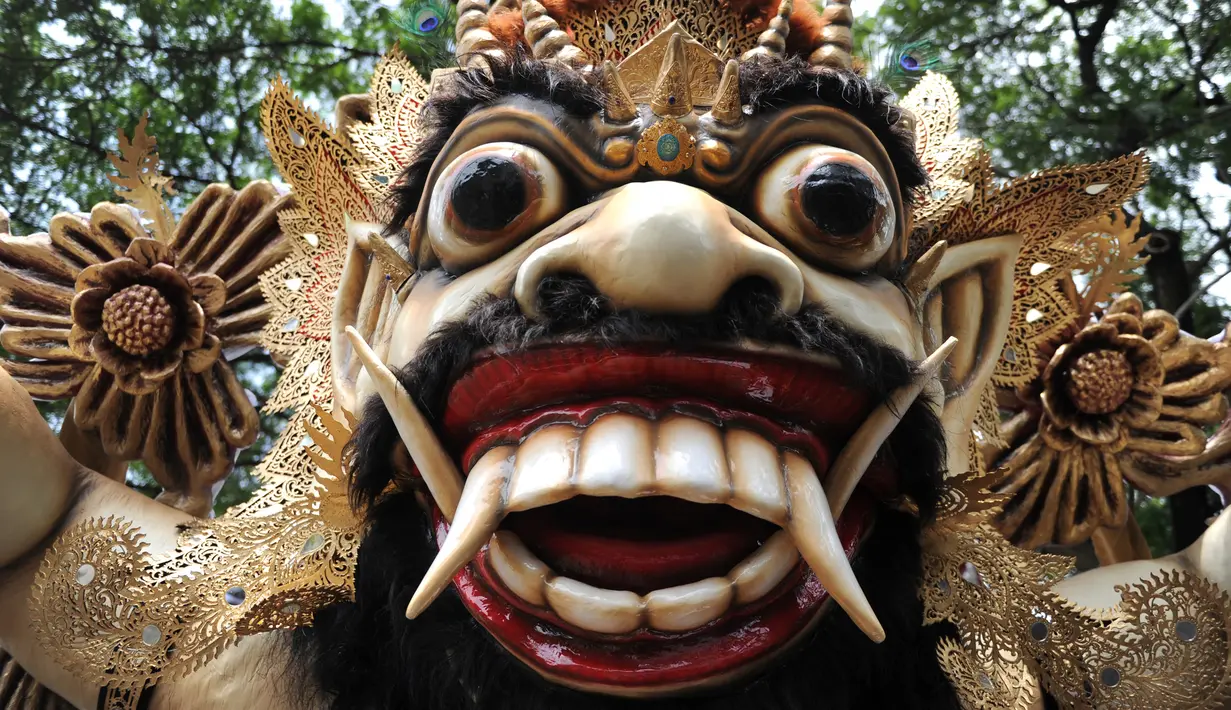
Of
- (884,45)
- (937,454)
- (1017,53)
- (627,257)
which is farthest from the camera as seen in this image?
(1017,53)

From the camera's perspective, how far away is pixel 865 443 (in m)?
1.46

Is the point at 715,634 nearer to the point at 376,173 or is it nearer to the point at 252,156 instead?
the point at 376,173

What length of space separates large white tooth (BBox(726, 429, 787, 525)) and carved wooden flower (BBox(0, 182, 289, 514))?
4.57ft

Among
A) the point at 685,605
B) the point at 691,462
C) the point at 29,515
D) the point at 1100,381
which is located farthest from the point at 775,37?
the point at 29,515

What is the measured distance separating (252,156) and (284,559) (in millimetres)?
4142

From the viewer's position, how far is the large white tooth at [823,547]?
49.8 inches

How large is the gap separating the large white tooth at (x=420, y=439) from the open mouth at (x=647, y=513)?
5 cm

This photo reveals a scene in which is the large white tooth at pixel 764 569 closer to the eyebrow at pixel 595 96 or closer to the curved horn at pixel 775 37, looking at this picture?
the eyebrow at pixel 595 96

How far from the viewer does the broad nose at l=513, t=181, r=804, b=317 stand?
1.35 meters

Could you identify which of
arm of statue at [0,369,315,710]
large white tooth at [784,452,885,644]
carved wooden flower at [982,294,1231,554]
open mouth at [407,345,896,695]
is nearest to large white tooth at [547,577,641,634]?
open mouth at [407,345,896,695]

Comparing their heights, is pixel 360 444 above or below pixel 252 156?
above

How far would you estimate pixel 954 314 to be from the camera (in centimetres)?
196

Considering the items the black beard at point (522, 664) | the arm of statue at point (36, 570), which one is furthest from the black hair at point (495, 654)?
the arm of statue at point (36, 570)

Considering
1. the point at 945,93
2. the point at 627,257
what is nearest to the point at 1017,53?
the point at 945,93
